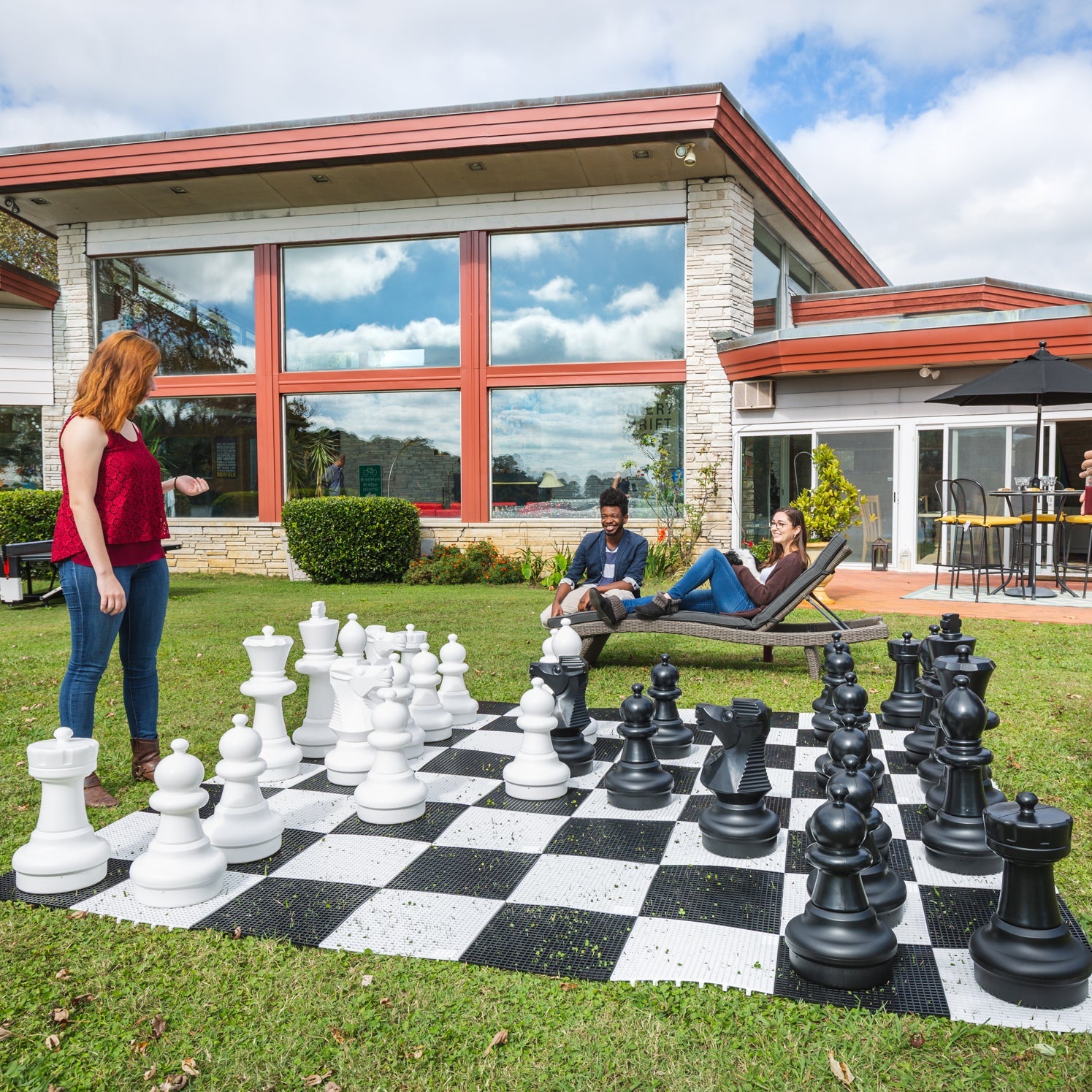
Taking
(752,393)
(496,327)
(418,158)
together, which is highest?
(418,158)

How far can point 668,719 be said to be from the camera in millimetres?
3664

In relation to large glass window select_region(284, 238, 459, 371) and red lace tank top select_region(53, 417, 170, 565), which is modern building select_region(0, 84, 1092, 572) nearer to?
large glass window select_region(284, 238, 459, 371)

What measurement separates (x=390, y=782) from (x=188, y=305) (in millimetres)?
12869

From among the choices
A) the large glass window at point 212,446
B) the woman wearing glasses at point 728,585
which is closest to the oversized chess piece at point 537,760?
the woman wearing glasses at point 728,585

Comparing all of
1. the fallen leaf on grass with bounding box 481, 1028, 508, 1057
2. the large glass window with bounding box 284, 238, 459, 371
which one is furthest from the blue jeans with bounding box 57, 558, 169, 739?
the large glass window with bounding box 284, 238, 459, 371

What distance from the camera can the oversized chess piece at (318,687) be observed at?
373 cm

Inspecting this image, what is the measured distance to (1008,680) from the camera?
518cm

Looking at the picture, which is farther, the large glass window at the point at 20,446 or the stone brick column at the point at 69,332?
the large glass window at the point at 20,446

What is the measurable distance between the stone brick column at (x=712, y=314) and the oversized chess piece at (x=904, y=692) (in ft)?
27.1

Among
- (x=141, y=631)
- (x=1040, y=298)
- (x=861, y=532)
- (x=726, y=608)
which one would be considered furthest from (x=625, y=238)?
(x=141, y=631)

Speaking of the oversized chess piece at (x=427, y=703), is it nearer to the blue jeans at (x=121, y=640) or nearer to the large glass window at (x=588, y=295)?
the blue jeans at (x=121, y=640)

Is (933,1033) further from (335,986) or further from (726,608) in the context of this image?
(726,608)

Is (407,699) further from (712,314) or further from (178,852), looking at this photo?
(712,314)

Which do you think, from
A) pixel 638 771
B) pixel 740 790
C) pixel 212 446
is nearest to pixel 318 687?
pixel 638 771
